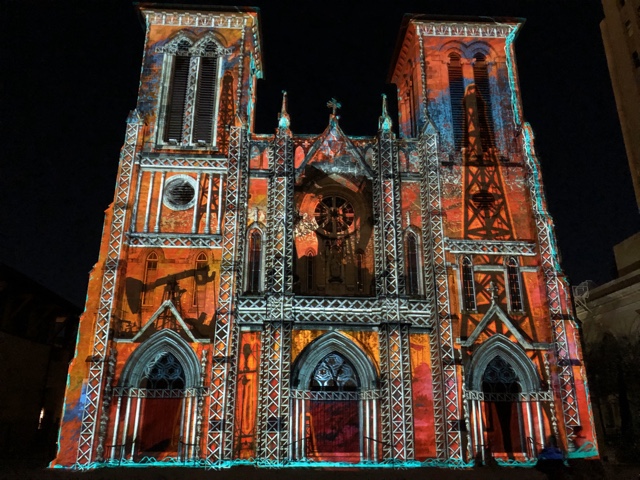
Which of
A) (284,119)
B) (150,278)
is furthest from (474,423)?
(284,119)

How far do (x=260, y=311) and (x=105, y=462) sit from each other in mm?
8644

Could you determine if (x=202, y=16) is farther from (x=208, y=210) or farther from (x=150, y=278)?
(x=150, y=278)

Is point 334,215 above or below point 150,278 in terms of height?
Result: above

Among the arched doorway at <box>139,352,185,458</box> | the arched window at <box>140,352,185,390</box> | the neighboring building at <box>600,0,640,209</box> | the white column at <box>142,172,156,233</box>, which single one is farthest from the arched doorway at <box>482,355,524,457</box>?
the white column at <box>142,172,156,233</box>

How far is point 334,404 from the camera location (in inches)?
950

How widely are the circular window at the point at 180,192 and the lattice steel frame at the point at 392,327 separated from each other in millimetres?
9108

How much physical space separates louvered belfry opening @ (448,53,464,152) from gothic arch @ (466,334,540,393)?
10121mm

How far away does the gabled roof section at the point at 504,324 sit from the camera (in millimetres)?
24516

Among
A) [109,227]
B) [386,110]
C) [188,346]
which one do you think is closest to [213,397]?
[188,346]

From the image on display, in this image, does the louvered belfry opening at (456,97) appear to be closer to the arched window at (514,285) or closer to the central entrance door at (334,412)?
the arched window at (514,285)

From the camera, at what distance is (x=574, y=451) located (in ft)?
75.2

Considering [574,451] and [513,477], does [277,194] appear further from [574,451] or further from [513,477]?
[574,451]

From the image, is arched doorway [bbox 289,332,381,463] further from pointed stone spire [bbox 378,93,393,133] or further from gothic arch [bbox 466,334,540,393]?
pointed stone spire [bbox 378,93,393,133]

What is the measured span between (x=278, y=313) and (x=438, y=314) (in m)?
7.05
